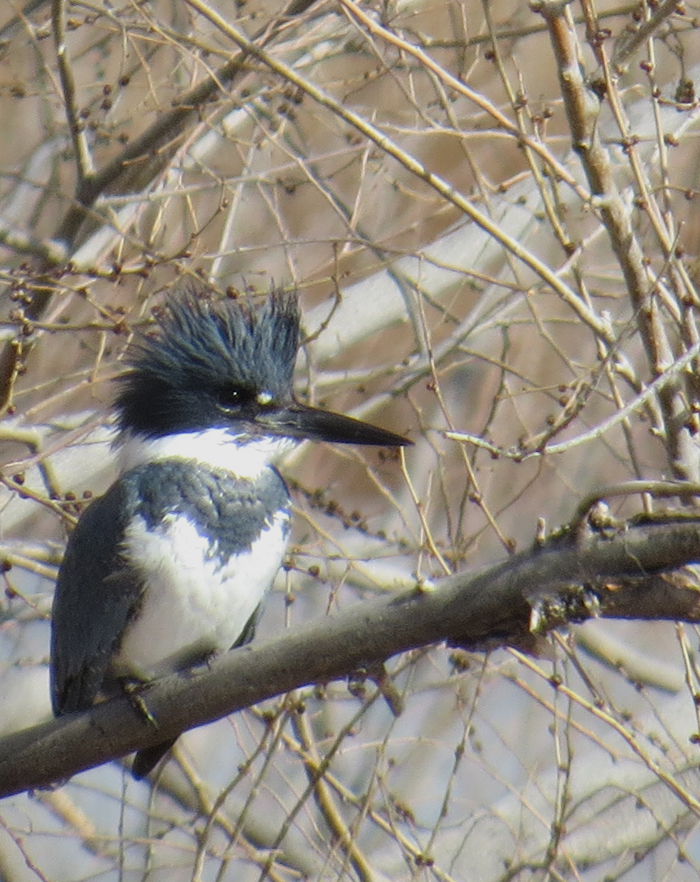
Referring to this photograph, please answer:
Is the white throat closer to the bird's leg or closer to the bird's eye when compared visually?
the bird's eye

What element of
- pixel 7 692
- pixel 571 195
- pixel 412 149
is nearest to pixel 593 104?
pixel 571 195

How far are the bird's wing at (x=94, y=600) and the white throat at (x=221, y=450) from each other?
0.64 feet

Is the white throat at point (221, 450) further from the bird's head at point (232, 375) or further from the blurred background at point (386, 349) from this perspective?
the blurred background at point (386, 349)

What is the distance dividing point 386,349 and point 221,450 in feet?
8.64

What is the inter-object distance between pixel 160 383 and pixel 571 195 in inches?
62.3

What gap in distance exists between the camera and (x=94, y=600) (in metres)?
2.96

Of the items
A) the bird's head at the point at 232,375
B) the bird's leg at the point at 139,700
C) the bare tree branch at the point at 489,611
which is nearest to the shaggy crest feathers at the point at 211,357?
the bird's head at the point at 232,375

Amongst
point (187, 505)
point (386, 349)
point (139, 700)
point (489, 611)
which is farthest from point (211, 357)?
point (386, 349)

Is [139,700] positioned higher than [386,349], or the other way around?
[386,349]

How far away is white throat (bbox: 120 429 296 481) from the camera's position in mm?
3127

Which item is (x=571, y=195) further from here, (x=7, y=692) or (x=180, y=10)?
(x=7, y=692)

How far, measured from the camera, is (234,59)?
3348mm

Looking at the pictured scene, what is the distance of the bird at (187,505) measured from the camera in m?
2.91

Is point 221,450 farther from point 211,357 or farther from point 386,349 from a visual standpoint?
point 386,349
